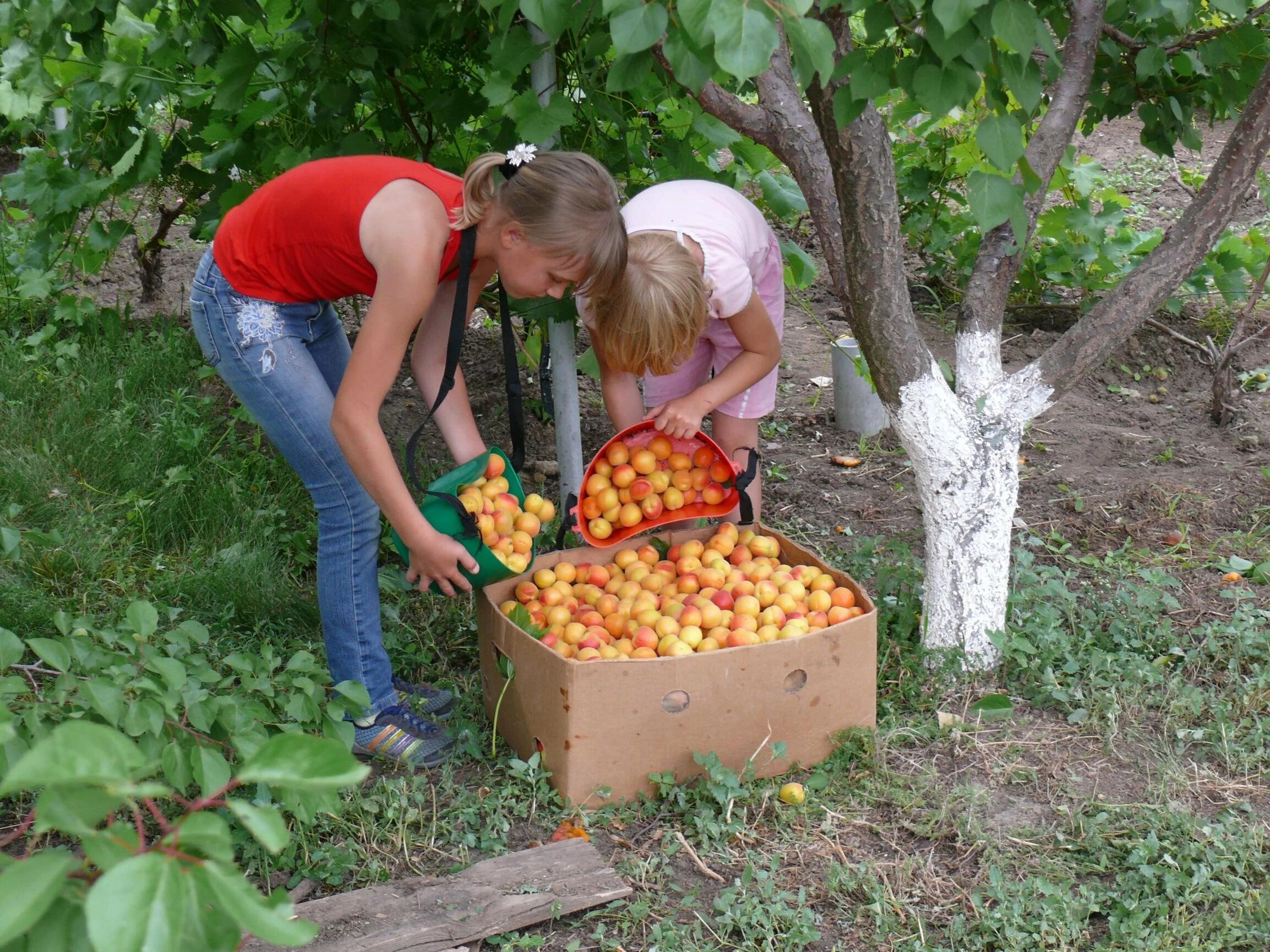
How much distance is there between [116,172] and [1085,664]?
301 centimetres

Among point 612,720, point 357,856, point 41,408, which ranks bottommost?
point 357,856

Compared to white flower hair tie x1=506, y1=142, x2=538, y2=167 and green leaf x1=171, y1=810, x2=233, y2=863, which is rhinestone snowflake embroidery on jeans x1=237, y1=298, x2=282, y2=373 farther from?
green leaf x1=171, y1=810, x2=233, y2=863

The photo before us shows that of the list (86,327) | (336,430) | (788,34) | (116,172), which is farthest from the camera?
(86,327)

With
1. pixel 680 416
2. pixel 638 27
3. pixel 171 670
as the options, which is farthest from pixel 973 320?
pixel 171 670

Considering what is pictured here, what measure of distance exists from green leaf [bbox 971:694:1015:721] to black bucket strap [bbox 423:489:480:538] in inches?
48.9

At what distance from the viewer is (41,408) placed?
3.90 m

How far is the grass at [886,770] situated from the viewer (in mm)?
2045

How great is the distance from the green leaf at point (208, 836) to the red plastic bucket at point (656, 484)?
6.10 feet

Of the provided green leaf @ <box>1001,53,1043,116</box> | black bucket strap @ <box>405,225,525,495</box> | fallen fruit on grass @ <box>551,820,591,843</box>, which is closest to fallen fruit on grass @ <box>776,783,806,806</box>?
fallen fruit on grass @ <box>551,820,591,843</box>

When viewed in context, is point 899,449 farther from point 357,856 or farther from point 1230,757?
point 357,856

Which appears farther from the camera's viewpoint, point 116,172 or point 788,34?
point 116,172

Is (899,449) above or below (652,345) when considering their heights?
below

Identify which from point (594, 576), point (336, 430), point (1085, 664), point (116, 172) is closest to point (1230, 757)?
point (1085, 664)

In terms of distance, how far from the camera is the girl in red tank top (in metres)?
2.05
